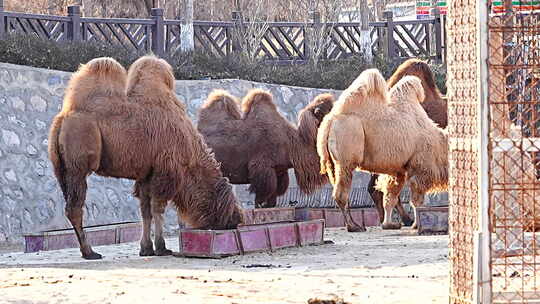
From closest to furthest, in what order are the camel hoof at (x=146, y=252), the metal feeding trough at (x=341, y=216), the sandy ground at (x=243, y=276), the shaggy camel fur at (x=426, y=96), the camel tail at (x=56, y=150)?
the sandy ground at (x=243, y=276) → the camel tail at (x=56, y=150) → the camel hoof at (x=146, y=252) → the metal feeding trough at (x=341, y=216) → the shaggy camel fur at (x=426, y=96)

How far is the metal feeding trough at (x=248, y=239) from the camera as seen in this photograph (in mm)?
11602

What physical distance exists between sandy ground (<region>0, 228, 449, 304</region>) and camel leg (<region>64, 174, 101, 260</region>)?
6.7 inches

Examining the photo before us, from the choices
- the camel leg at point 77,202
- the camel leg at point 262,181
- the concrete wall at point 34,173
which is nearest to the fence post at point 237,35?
the concrete wall at point 34,173

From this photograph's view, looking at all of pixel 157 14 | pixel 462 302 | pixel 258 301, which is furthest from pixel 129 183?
pixel 462 302

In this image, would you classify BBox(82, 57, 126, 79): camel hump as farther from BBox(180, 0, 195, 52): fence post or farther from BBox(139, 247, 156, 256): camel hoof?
BBox(180, 0, 195, 52): fence post

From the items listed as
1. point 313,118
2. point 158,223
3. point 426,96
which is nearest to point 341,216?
point 313,118

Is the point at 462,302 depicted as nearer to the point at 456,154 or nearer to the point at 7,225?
the point at 456,154

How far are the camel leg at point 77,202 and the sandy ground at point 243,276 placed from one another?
170 millimetres

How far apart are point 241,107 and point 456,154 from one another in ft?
31.3

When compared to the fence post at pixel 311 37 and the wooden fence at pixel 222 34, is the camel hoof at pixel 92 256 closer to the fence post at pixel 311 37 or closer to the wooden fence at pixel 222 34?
the wooden fence at pixel 222 34

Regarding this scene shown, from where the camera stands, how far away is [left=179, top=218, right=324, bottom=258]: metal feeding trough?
11602mm

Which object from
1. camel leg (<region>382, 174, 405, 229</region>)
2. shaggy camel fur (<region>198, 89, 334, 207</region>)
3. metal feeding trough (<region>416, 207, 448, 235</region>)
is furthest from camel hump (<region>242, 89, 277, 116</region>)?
metal feeding trough (<region>416, 207, 448, 235</region>)

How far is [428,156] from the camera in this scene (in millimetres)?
14398

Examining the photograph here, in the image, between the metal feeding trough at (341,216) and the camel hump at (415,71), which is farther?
the camel hump at (415,71)
